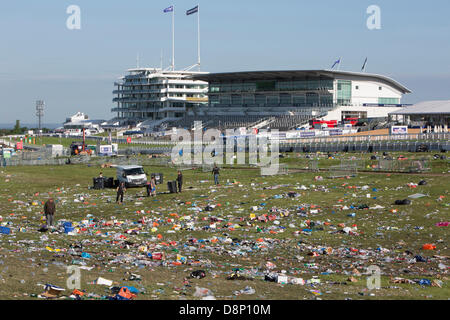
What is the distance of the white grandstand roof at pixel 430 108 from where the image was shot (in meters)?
96.6

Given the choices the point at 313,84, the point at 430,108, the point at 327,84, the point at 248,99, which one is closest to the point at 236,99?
the point at 248,99

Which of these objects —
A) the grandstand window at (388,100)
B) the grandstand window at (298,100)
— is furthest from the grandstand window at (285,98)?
the grandstand window at (388,100)

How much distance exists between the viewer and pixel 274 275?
15766 mm

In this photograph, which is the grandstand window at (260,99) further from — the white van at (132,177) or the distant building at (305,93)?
the white van at (132,177)

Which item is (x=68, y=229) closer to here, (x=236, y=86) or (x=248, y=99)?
(x=248, y=99)

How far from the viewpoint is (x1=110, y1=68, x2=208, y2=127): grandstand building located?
16562 cm

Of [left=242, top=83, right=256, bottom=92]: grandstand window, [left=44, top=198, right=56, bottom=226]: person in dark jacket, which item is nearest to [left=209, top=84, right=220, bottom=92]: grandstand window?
[left=242, top=83, right=256, bottom=92]: grandstand window

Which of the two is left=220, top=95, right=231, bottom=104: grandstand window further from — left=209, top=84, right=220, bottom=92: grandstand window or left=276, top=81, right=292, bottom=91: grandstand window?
left=276, top=81, right=292, bottom=91: grandstand window

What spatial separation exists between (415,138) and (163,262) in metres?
51.1

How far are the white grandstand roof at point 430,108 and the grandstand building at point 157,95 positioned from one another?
70.7 m

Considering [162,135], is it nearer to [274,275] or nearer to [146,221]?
[146,221]

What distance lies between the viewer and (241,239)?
21.1 meters

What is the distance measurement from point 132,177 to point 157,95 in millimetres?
132182

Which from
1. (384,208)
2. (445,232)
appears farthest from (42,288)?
(384,208)
